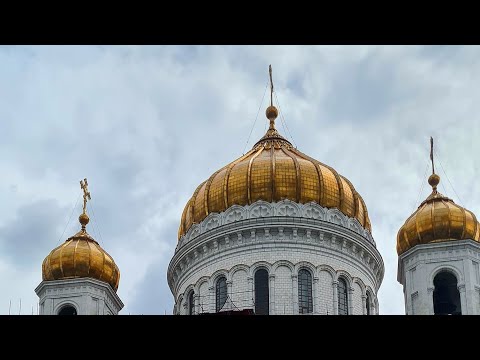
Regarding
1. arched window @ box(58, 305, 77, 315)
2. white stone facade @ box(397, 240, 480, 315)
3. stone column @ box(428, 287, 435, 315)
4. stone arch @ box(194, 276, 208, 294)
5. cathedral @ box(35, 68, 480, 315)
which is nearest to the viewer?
stone column @ box(428, 287, 435, 315)

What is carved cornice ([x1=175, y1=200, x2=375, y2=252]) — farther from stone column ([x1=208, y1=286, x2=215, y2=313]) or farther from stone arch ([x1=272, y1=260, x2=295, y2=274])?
stone column ([x1=208, y1=286, x2=215, y2=313])

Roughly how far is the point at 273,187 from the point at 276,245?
256 cm

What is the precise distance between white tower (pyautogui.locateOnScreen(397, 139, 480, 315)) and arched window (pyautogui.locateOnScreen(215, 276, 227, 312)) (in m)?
6.31

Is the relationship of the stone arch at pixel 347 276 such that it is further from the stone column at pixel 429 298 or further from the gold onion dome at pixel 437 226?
the stone column at pixel 429 298

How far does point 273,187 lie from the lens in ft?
146

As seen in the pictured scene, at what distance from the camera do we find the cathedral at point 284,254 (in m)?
41.0

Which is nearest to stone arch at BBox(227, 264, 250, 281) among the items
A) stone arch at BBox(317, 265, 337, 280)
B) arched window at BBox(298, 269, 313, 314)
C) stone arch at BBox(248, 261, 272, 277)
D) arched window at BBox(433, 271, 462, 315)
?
stone arch at BBox(248, 261, 272, 277)

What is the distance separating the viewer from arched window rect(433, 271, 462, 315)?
4059cm

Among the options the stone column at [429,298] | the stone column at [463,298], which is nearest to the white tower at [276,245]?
the stone column at [429,298]
